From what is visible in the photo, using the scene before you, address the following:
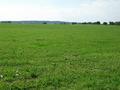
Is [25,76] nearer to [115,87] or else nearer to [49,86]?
[49,86]

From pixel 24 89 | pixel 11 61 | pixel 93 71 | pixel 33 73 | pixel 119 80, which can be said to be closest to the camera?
pixel 24 89

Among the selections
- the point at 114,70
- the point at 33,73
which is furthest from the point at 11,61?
the point at 114,70

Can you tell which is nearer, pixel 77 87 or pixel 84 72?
pixel 77 87

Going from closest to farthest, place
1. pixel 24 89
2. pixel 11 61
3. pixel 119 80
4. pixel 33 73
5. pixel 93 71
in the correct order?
pixel 24 89 → pixel 119 80 → pixel 33 73 → pixel 93 71 → pixel 11 61

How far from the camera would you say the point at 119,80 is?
9.71 meters

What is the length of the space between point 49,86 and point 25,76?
1.59 m

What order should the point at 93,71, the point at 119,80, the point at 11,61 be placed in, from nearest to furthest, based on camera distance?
the point at 119,80, the point at 93,71, the point at 11,61

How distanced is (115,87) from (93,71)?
8.41 ft

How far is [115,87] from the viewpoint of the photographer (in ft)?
29.0

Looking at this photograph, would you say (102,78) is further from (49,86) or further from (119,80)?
(49,86)

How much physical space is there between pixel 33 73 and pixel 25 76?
1.78 ft

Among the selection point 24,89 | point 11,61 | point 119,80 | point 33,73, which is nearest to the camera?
point 24,89

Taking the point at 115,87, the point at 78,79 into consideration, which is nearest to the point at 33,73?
the point at 78,79

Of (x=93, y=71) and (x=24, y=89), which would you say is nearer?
(x=24, y=89)
